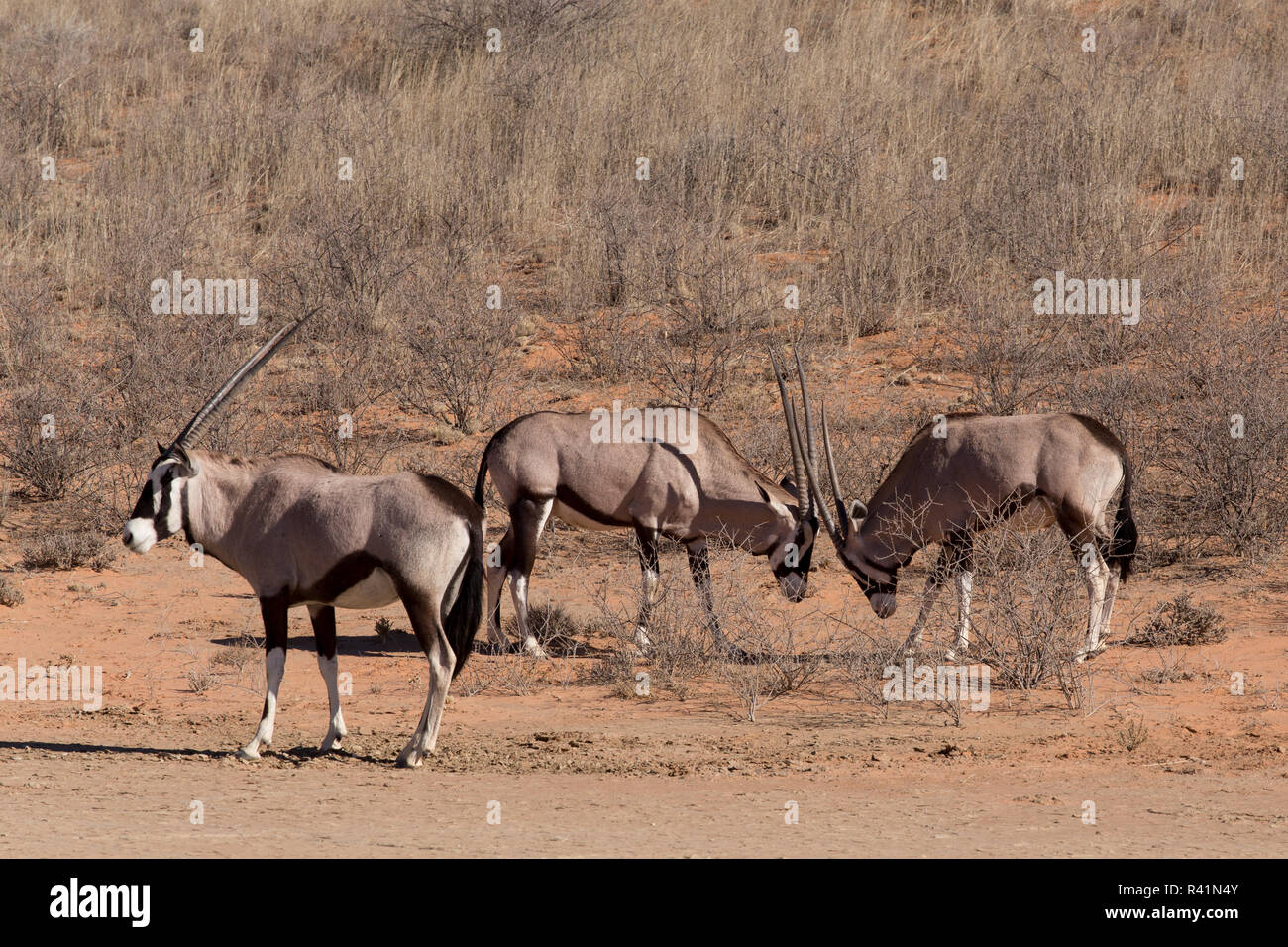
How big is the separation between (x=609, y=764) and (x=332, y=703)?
141 cm

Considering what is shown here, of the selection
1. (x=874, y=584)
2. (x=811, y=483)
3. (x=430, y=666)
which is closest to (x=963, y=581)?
(x=874, y=584)

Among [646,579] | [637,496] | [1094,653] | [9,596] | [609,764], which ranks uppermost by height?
[637,496]

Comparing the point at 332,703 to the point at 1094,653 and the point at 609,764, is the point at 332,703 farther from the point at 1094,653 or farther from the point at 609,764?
the point at 1094,653

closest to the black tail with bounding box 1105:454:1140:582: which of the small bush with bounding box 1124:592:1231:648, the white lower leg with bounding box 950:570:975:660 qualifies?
the small bush with bounding box 1124:592:1231:648

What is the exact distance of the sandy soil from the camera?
6.25m

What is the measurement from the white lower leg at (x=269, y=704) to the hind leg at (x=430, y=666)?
68 cm

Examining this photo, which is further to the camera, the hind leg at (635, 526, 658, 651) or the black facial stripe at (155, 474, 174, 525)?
the hind leg at (635, 526, 658, 651)

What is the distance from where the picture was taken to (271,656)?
760 centimetres

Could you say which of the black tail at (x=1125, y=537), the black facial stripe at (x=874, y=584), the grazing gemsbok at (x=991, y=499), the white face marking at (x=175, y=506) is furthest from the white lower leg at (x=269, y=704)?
the black tail at (x=1125, y=537)

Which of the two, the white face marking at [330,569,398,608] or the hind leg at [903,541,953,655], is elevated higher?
the white face marking at [330,569,398,608]

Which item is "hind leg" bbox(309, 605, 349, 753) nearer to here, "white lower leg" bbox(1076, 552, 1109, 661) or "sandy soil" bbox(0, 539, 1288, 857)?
"sandy soil" bbox(0, 539, 1288, 857)

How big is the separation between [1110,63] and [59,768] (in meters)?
17.1

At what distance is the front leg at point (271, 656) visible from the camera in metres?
7.50

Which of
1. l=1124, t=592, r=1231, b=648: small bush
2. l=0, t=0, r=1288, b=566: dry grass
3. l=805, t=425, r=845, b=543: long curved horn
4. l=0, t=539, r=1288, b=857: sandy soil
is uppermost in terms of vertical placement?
l=0, t=0, r=1288, b=566: dry grass
